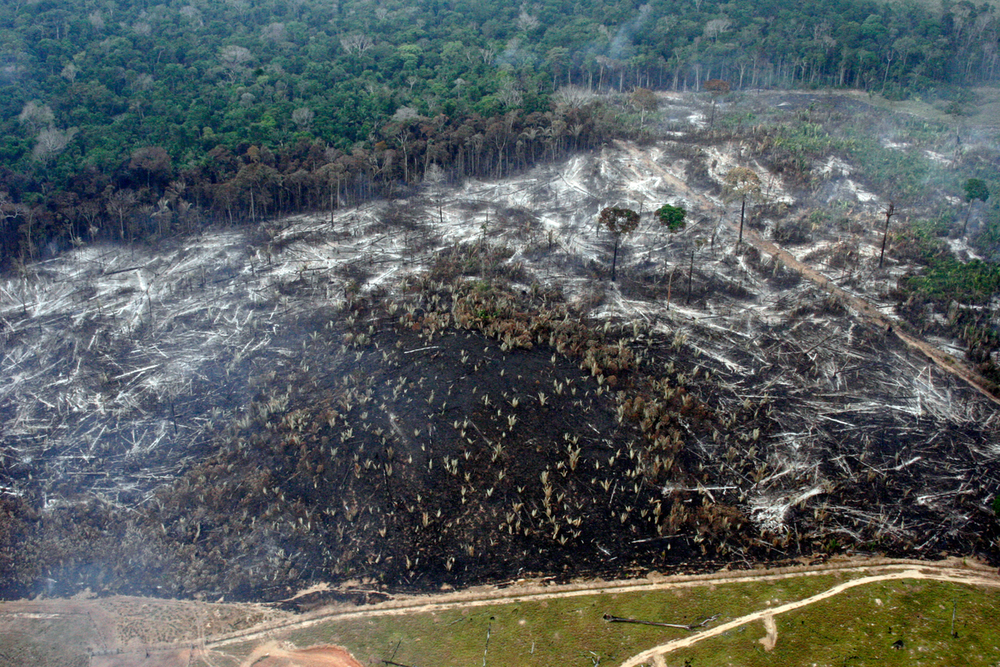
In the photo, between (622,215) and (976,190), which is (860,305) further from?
(622,215)

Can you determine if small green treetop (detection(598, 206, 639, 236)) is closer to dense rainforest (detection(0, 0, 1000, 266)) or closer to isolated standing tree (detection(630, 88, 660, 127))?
dense rainforest (detection(0, 0, 1000, 266))

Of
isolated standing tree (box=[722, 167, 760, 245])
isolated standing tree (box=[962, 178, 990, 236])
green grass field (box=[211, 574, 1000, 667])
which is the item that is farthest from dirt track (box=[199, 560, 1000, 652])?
isolated standing tree (box=[962, 178, 990, 236])

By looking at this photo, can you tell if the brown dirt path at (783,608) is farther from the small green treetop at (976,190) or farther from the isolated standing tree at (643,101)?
the isolated standing tree at (643,101)

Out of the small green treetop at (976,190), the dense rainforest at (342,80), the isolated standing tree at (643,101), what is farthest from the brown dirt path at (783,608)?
the isolated standing tree at (643,101)

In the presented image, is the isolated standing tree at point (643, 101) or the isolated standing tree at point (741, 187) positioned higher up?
the isolated standing tree at point (643, 101)

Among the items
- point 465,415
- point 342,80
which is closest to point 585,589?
point 465,415
